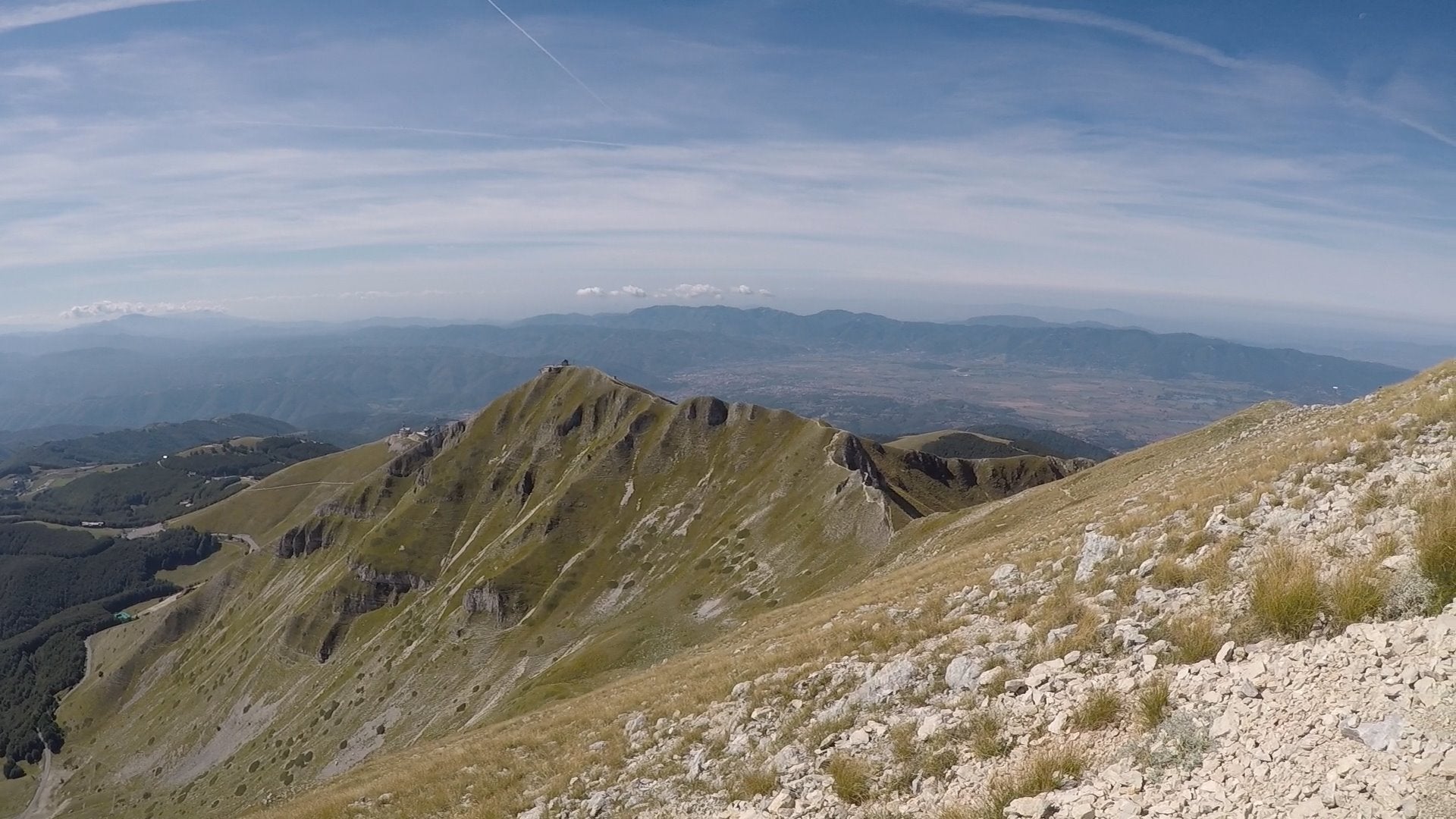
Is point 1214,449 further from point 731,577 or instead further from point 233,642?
point 233,642

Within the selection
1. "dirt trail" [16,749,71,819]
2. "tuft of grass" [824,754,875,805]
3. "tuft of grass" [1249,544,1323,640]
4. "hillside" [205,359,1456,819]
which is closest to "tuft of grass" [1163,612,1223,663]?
"hillside" [205,359,1456,819]

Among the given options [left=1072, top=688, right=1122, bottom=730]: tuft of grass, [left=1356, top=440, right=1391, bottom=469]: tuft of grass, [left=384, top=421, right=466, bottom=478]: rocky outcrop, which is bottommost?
[left=384, top=421, right=466, bottom=478]: rocky outcrop

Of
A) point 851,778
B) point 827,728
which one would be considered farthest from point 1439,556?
point 827,728

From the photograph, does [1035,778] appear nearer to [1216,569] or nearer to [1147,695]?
[1147,695]

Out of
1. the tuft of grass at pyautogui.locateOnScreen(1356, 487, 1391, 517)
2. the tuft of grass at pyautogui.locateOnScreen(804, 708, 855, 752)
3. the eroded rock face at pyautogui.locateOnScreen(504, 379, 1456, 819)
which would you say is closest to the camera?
the eroded rock face at pyautogui.locateOnScreen(504, 379, 1456, 819)

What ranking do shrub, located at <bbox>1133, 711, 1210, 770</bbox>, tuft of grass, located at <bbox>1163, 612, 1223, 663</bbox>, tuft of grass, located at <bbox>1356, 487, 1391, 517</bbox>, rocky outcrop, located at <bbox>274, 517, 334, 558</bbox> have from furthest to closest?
1. rocky outcrop, located at <bbox>274, 517, 334, 558</bbox>
2. tuft of grass, located at <bbox>1356, 487, 1391, 517</bbox>
3. tuft of grass, located at <bbox>1163, 612, 1223, 663</bbox>
4. shrub, located at <bbox>1133, 711, 1210, 770</bbox>

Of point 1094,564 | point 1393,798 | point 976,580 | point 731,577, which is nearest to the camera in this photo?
point 1393,798

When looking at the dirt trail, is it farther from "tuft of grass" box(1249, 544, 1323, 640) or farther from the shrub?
"tuft of grass" box(1249, 544, 1323, 640)

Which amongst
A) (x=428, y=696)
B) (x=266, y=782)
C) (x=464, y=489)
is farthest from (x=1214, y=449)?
(x=464, y=489)
